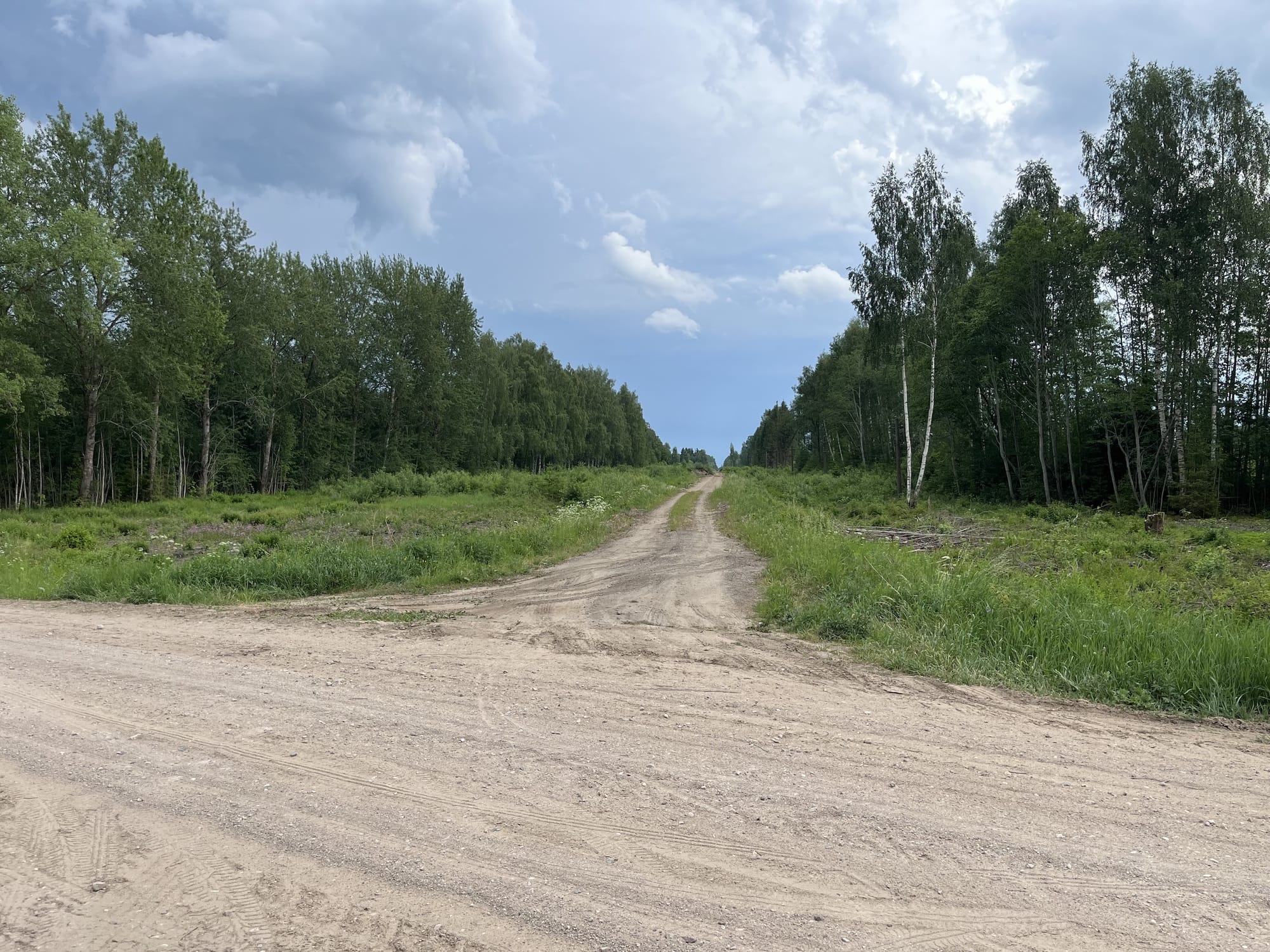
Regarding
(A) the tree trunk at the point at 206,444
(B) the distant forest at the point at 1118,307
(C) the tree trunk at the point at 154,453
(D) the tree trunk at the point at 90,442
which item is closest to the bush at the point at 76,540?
(D) the tree trunk at the point at 90,442

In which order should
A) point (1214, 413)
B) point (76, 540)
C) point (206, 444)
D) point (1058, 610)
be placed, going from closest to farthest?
point (1058, 610) → point (76, 540) → point (1214, 413) → point (206, 444)

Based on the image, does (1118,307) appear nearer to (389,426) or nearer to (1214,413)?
(1214,413)

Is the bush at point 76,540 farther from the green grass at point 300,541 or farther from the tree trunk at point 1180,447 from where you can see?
the tree trunk at point 1180,447

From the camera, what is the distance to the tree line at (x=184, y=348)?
82.4 feet

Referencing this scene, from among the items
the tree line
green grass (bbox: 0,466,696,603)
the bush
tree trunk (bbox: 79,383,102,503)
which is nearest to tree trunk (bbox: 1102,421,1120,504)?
green grass (bbox: 0,466,696,603)

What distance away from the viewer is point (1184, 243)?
24500 mm

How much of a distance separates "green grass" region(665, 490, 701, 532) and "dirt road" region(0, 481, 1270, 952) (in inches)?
640

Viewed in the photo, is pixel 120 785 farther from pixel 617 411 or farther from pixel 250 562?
pixel 617 411

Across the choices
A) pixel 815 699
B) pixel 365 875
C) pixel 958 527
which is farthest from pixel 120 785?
pixel 958 527

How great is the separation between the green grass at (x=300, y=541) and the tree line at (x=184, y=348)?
5.64 metres

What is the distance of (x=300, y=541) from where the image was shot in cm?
1614

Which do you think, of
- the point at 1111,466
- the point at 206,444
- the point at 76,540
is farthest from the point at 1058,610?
the point at 206,444

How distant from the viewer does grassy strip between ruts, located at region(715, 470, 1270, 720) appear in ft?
19.4

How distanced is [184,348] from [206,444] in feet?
22.7
